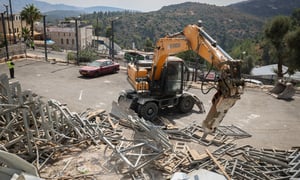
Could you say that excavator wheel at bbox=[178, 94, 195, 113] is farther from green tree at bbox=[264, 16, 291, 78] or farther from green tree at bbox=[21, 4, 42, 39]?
green tree at bbox=[21, 4, 42, 39]

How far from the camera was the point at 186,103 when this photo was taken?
13.5m

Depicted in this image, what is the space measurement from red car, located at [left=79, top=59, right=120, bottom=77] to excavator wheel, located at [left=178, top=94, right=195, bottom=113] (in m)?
9.74

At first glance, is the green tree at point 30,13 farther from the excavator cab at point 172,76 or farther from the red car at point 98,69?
the excavator cab at point 172,76

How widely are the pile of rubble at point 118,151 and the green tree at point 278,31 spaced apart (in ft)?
62.1

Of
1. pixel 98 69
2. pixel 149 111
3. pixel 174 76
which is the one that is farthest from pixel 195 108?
pixel 98 69

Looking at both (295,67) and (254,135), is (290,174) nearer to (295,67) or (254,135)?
(254,135)

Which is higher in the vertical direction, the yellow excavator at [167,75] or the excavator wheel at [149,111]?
the yellow excavator at [167,75]

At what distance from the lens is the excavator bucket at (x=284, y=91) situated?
54.9 ft

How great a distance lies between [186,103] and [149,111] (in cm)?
225

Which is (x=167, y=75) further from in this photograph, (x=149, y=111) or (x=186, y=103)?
(x=186, y=103)

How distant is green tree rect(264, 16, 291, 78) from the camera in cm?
2498

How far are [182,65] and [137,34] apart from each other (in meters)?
145

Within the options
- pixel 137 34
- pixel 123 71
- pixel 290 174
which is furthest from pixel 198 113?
pixel 137 34

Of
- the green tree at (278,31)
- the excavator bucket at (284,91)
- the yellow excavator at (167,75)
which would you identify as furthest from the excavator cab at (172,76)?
the green tree at (278,31)
